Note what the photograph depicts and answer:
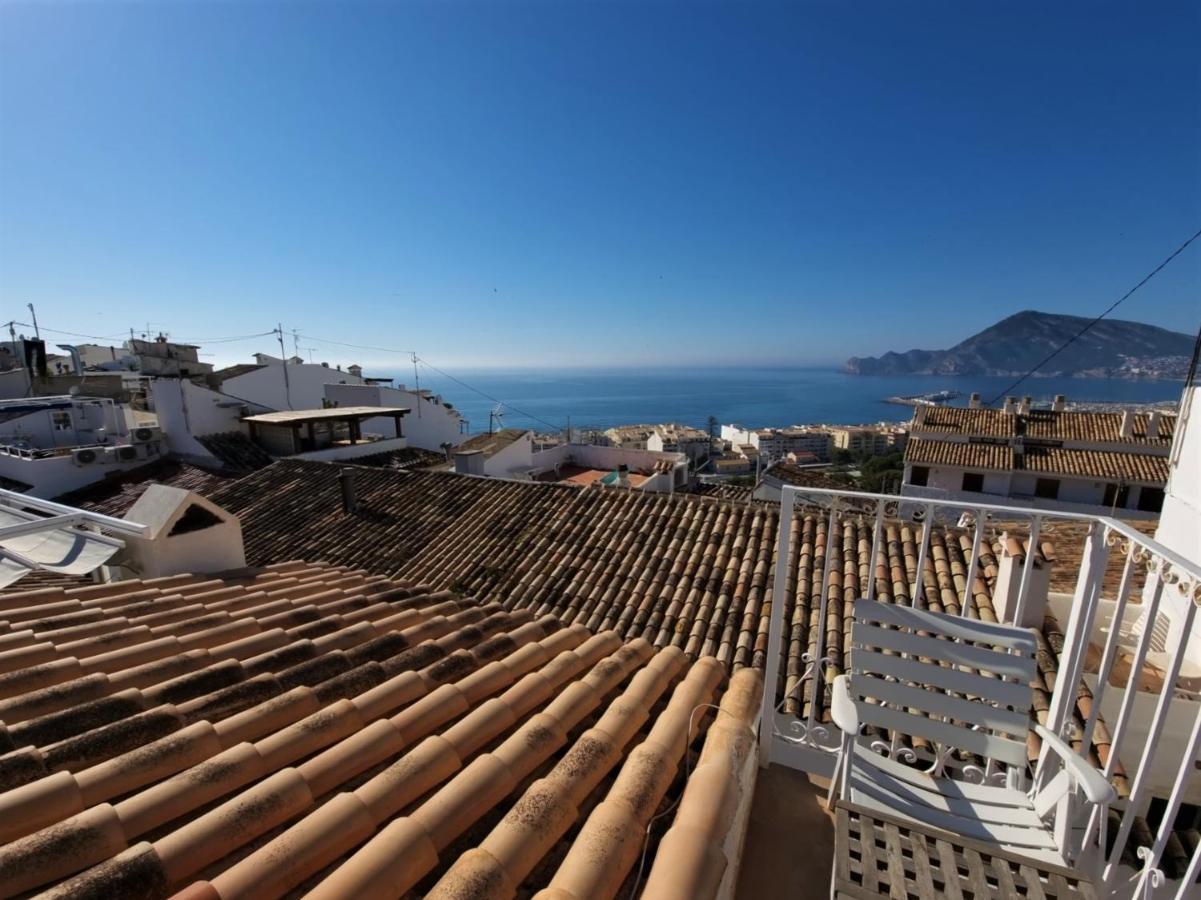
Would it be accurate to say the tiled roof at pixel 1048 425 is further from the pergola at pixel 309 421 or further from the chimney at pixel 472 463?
the pergola at pixel 309 421

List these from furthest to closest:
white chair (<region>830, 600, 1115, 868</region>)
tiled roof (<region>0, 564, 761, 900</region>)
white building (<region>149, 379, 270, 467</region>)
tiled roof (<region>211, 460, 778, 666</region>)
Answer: white building (<region>149, 379, 270, 467</region>)
tiled roof (<region>211, 460, 778, 666</region>)
white chair (<region>830, 600, 1115, 868</region>)
tiled roof (<region>0, 564, 761, 900</region>)

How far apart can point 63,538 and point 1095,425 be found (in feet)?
104

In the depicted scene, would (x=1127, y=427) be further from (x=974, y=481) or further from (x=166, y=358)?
(x=166, y=358)

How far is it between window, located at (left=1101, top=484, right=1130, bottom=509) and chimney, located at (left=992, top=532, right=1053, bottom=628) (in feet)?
72.3

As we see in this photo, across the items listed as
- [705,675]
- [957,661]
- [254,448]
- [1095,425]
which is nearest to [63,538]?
[705,675]

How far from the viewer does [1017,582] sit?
4320mm

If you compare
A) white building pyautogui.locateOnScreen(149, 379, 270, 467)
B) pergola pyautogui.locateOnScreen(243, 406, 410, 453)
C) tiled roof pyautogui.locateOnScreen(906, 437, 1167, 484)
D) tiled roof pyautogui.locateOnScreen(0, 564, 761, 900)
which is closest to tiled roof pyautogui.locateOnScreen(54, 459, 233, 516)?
white building pyautogui.locateOnScreen(149, 379, 270, 467)

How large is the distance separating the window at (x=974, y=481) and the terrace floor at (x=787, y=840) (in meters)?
24.7

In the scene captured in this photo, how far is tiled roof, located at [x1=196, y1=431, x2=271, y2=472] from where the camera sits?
17359 mm

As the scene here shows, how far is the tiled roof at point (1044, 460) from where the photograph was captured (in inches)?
811

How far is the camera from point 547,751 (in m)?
2.24

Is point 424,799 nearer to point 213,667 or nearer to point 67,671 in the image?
point 213,667

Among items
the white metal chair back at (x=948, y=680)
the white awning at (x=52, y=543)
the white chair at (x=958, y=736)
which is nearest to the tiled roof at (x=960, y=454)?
the white chair at (x=958, y=736)

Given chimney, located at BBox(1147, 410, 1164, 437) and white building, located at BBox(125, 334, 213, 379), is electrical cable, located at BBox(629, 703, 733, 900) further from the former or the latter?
white building, located at BBox(125, 334, 213, 379)
